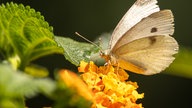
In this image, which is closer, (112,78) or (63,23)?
(112,78)

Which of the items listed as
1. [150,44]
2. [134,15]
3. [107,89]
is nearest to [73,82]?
[107,89]

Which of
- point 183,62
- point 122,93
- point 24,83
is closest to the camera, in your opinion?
point 24,83

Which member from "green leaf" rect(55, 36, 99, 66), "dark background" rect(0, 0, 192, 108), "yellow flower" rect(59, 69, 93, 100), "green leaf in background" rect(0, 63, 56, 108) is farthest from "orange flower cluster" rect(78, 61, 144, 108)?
"dark background" rect(0, 0, 192, 108)

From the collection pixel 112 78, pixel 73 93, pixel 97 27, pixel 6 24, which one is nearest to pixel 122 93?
pixel 112 78

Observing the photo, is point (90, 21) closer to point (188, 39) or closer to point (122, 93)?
point (188, 39)

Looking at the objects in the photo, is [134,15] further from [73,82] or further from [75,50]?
[73,82]

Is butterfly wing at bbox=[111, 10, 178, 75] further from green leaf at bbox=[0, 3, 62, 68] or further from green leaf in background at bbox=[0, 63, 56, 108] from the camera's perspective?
green leaf in background at bbox=[0, 63, 56, 108]
